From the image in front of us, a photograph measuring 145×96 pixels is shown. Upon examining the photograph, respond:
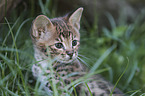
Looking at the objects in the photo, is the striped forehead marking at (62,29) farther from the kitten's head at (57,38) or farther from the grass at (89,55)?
the grass at (89,55)

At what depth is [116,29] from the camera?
224 inches

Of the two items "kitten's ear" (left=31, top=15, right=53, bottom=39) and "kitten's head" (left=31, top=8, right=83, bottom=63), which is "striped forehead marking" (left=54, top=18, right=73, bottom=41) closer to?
"kitten's head" (left=31, top=8, right=83, bottom=63)

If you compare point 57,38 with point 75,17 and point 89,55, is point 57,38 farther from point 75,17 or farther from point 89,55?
point 89,55

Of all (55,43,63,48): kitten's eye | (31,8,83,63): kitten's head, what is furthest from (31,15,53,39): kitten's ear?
(55,43,63,48): kitten's eye

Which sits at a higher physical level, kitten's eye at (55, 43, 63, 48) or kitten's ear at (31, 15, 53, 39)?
kitten's ear at (31, 15, 53, 39)

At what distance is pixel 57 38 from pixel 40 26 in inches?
13.6

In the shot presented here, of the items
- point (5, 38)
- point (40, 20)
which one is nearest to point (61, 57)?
point (40, 20)

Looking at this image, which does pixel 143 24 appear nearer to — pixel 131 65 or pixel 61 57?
pixel 131 65

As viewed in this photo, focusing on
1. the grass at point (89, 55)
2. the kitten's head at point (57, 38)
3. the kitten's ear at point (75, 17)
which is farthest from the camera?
the kitten's ear at point (75, 17)

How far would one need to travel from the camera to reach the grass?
278cm

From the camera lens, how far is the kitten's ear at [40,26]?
113 inches

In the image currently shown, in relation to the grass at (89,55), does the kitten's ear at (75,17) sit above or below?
above

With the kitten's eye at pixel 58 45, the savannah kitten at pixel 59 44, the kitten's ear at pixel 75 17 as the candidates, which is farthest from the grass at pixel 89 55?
the kitten's ear at pixel 75 17

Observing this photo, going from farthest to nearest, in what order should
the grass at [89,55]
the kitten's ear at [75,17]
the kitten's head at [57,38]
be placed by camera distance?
the kitten's ear at [75,17] < the kitten's head at [57,38] < the grass at [89,55]
